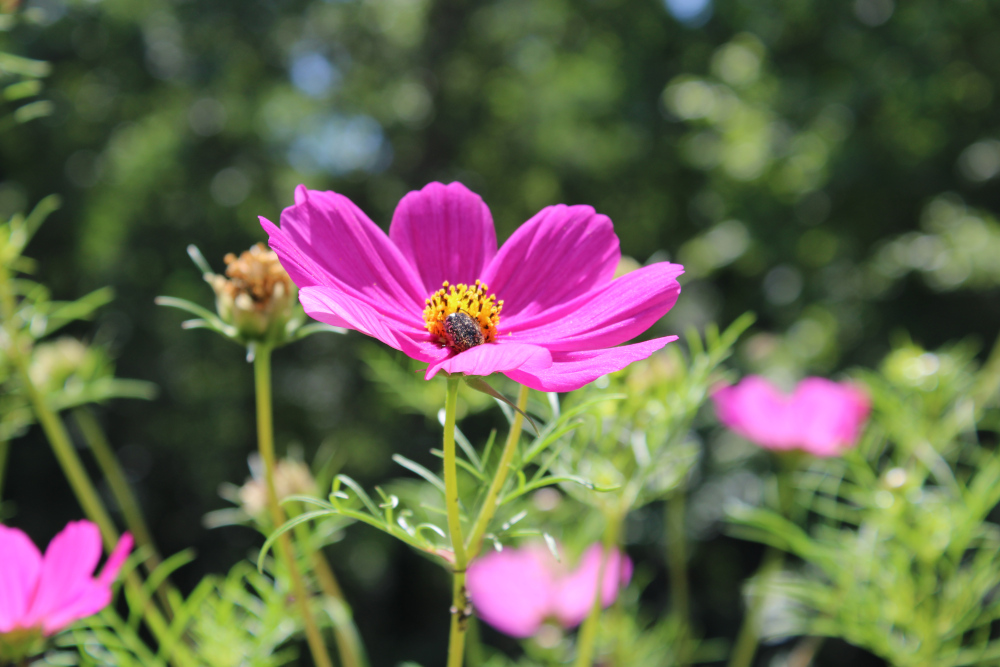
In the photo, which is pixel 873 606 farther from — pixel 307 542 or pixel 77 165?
pixel 77 165

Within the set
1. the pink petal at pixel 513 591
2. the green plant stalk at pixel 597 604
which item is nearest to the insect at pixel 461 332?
the green plant stalk at pixel 597 604

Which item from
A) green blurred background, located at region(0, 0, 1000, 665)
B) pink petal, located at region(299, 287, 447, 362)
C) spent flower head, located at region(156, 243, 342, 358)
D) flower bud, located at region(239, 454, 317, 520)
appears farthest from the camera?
green blurred background, located at region(0, 0, 1000, 665)

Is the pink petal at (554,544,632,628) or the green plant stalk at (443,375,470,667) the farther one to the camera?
the pink petal at (554,544,632,628)

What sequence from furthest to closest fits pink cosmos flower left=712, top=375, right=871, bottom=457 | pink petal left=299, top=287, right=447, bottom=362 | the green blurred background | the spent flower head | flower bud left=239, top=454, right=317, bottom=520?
the green blurred background < pink cosmos flower left=712, top=375, right=871, bottom=457 < flower bud left=239, top=454, right=317, bottom=520 < the spent flower head < pink petal left=299, top=287, right=447, bottom=362

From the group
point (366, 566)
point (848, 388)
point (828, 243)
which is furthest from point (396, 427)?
point (848, 388)

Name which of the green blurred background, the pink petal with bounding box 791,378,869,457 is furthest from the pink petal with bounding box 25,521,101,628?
the green blurred background

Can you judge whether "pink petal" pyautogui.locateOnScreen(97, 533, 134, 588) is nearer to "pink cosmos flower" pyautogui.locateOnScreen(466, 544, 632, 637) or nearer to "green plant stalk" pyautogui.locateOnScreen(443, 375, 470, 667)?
"green plant stalk" pyautogui.locateOnScreen(443, 375, 470, 667)

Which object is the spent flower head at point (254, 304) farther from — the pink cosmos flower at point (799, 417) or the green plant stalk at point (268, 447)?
the pink cosmos flower at point (799, 417)
